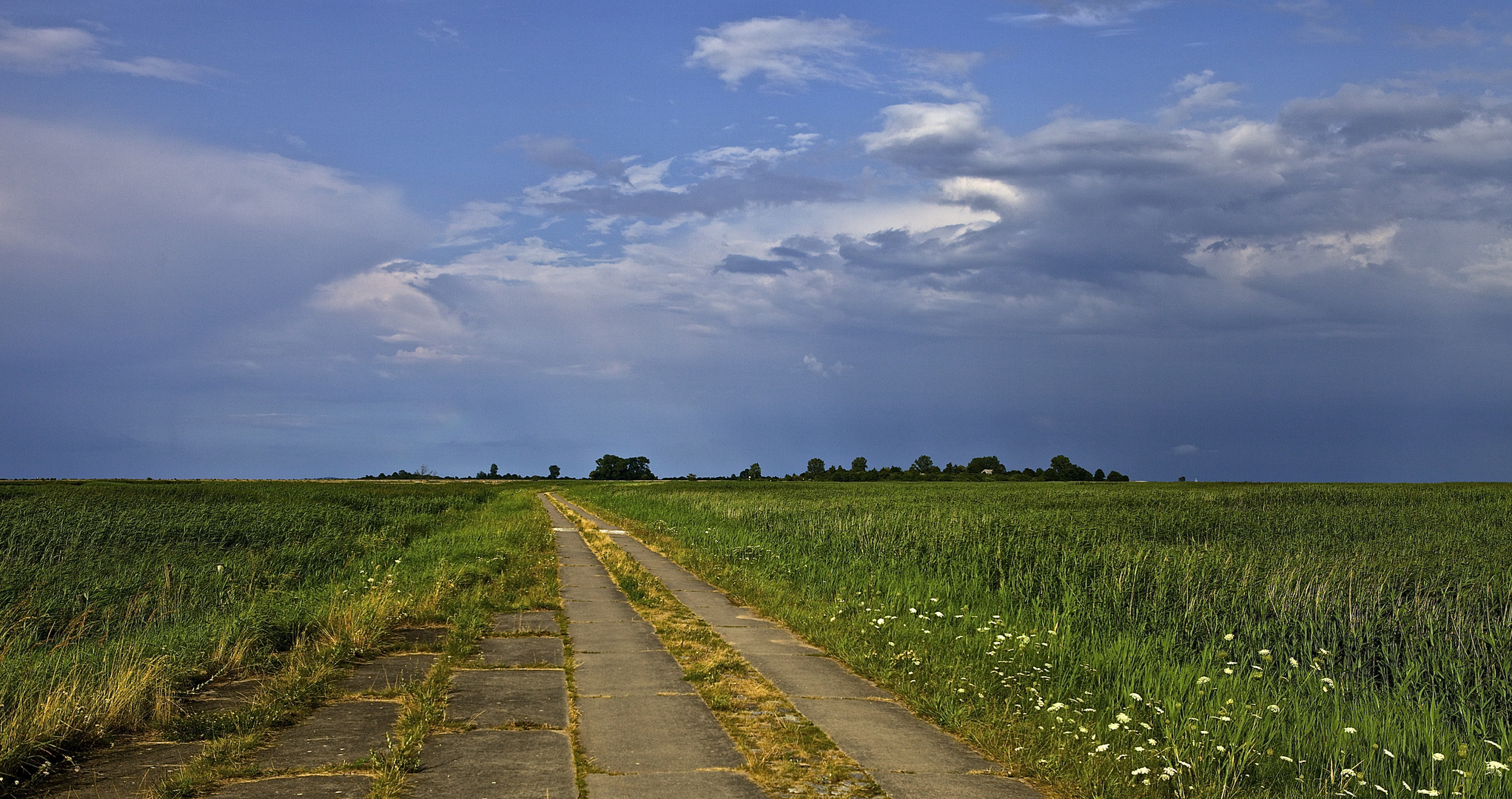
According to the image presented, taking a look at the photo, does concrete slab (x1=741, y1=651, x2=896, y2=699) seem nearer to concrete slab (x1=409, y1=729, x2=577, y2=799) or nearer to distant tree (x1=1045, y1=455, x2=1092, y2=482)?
concrete slab (x1=409, y1=729, x2=577, y2=799)

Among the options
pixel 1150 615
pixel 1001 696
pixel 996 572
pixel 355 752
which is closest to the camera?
pixel 355 752

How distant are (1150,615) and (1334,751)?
5999 millimetres

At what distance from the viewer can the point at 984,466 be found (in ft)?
368

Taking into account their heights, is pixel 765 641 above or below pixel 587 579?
above

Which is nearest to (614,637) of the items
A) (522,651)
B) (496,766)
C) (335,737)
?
(522,651)

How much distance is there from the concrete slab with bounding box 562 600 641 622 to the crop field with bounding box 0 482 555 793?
539 millimetres

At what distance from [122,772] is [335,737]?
1.01 meters

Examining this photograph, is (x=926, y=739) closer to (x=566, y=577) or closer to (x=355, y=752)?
(x=355, y=752)

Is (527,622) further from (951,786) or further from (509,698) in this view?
(951,786)

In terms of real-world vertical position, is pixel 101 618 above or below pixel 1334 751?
below

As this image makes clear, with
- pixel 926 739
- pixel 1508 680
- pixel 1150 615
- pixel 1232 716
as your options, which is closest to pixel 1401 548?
Result: pixel 1150 615

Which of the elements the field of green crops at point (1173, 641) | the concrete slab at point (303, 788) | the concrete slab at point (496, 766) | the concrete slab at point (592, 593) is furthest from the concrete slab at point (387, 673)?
the concrete slab at point (592, 593)

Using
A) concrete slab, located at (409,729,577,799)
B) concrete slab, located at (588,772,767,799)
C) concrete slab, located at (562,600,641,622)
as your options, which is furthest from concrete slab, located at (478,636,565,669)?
concrete slab, located at (588,772,767,799)

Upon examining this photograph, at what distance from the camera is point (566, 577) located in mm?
13094
